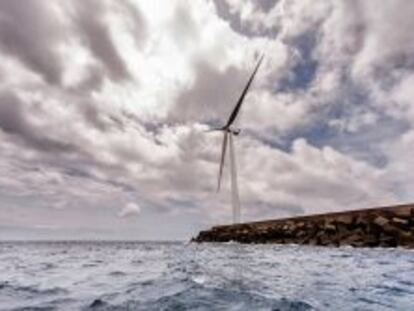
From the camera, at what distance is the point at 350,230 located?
185ft

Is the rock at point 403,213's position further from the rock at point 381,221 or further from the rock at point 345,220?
the rock at point 345,220

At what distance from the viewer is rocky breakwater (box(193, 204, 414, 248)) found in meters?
49.2

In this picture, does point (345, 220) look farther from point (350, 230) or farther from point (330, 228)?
point (350, 230)

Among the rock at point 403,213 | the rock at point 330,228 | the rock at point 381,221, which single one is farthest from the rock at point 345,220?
the rock at point 381,221

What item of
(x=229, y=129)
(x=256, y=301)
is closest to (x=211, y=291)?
(x=256, y=301)

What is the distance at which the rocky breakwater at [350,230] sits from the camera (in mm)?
49219

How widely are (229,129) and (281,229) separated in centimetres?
2065

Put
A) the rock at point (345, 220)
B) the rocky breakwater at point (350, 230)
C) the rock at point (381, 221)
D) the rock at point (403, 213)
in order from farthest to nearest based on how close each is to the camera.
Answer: the rock at point (345, 220), the rock at point (403, 213), the rock at point (381, 221), the rocky breakwater at point (350, 230)

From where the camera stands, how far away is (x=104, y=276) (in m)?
18.9

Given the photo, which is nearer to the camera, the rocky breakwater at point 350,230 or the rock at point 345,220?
the rocky breakwater at point 350,230

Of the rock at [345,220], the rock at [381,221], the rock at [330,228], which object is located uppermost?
the rock at [345,220]

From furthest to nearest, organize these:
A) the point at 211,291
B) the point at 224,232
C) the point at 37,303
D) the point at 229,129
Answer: the point at 224,232
the point at 229,129
the point at 211,291
the point at 37,303

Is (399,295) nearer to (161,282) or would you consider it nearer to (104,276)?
(161,282)

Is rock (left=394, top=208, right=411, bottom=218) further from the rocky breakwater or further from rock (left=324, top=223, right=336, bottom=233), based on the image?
rock (left=324, top=223, right=336, bottom=233)
